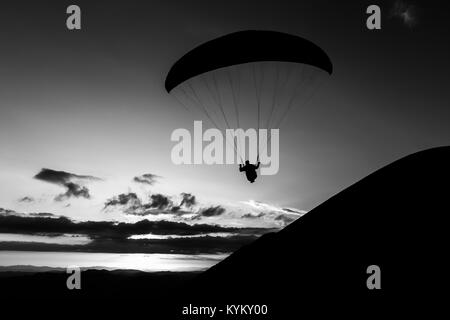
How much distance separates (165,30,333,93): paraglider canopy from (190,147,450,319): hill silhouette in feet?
86.2

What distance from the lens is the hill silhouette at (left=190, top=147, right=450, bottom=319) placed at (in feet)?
129

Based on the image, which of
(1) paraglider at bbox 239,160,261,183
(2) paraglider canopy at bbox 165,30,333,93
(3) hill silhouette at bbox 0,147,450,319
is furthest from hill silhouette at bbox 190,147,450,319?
(2) paraglider canopy at bbox 165,30,333,93

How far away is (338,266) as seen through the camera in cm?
4525

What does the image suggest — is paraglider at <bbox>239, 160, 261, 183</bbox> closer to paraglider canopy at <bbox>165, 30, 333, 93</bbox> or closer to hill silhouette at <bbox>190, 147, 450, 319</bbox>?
paraglider canopy at <bbox>165, 30, 333, 93</bbox>

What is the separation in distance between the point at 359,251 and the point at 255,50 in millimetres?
31623

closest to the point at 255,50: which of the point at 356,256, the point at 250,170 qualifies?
the point at 250,170

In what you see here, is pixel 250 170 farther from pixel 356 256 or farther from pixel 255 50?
pixel 356 256

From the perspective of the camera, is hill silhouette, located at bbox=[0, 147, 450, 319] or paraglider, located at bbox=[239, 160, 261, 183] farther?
hill silhouette, located at bbox=[0, 147, 450, 319]

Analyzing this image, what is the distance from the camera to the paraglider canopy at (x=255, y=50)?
22.8 m

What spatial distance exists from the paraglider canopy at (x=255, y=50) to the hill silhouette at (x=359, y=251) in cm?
2627

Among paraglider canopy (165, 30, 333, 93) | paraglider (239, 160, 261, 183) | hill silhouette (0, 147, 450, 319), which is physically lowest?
hill silhouette (0, 147, 450, 319)

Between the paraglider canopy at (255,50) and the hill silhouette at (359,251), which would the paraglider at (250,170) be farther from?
the hill silhouette at (359,251)

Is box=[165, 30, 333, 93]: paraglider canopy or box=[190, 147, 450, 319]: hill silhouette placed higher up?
box=[165, 30, 333, 93]: paraglider canopy
